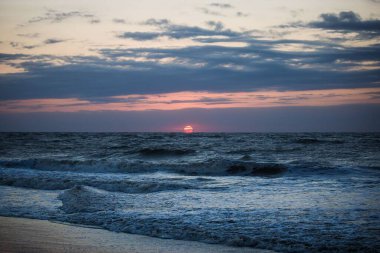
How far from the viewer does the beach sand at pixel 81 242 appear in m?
6.13

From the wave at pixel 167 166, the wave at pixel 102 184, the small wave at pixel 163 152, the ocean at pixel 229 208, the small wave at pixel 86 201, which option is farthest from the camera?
the small wave at pixel 163 152

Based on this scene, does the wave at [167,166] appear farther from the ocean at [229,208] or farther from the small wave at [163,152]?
the small wave at [163,152]

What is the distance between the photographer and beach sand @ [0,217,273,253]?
241 inches

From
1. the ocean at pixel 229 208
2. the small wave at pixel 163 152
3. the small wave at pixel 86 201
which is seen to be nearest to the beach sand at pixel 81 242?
the ocean at pixel 229 208

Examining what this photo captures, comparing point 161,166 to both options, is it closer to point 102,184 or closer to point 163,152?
point 102,184

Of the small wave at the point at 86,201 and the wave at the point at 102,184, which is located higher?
the small wave at the point at 86,201

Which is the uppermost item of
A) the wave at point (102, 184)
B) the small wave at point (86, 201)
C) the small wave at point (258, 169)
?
the small wave at point (86, 201)

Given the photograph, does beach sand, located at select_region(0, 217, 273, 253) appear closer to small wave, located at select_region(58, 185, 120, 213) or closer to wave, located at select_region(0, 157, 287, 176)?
small wave, located at select_region(58, 185, 120, 213)

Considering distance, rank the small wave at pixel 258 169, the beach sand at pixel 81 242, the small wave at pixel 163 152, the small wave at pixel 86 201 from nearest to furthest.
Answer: the beach sand at pixel 81 242 → the small wave at pixel 86 201 → the small wave at pixel 258 169 → the small wave at pixel 163 152

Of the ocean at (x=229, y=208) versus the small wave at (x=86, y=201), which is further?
the small wave at (x=86, y=201)

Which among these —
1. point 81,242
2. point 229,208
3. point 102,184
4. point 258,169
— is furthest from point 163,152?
point 81,242

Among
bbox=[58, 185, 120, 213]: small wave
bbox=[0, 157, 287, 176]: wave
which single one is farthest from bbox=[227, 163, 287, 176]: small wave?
bbox=[58, 185, 120, 213]: small wave

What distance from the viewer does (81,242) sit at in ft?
21.5

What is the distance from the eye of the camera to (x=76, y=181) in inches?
615
